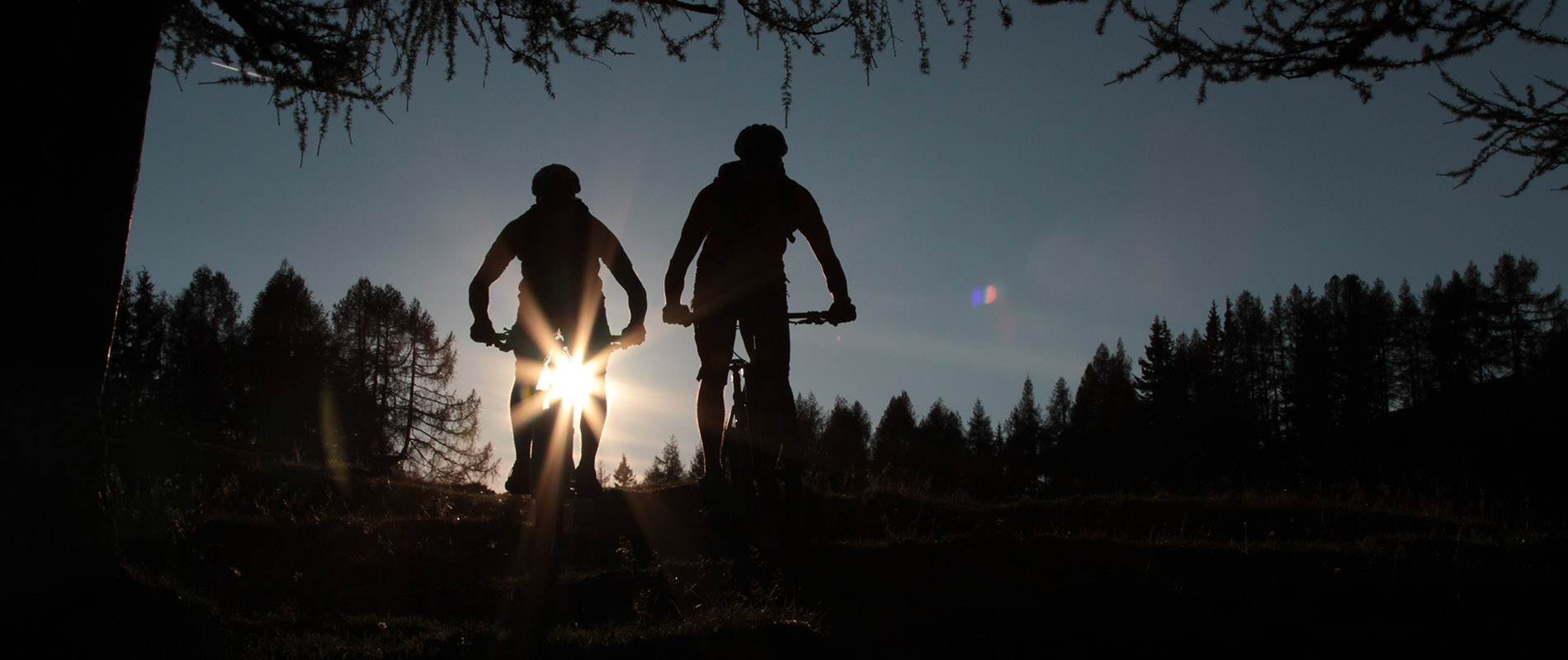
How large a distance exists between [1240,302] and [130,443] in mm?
92148

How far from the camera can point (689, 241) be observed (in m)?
5.66

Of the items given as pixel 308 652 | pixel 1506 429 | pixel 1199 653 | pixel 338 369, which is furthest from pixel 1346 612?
pixel 1506 429

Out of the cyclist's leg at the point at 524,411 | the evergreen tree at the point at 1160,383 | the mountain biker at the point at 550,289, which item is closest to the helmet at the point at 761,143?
the mountain biker at the point at 550,289

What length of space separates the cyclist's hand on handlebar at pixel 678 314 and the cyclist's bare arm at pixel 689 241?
53 millimetres

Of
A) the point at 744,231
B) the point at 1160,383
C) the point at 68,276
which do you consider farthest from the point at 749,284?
the point at 1160,383

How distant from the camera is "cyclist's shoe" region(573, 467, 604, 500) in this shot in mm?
7191

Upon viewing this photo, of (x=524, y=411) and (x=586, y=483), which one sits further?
(x=586, y=483)

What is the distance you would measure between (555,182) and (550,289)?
770mm

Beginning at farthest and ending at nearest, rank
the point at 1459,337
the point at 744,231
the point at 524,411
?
1. the point at 1459,337
2. the point at 524,411
3. the point at 744,231

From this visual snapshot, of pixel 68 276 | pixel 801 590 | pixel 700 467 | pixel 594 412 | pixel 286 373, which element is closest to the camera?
pixel 68 276

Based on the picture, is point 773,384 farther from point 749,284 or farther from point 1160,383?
point 1160,383

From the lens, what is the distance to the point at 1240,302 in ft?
288

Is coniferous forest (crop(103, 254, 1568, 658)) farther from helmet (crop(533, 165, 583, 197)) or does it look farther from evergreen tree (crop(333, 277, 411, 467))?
evergreen tree (crop(333, 277, 411, 467))

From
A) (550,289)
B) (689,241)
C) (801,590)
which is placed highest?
(689,241)
